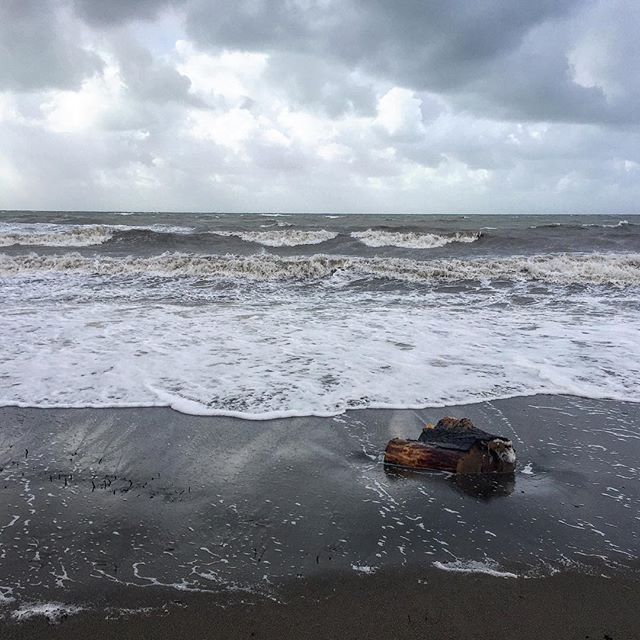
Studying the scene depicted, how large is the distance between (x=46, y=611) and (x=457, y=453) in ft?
8.78

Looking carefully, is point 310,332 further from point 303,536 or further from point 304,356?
point 303,536

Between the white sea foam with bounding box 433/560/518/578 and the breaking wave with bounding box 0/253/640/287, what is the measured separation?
494 inches

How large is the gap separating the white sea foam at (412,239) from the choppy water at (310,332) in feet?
26.9

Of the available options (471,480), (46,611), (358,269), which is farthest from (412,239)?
(46,611)

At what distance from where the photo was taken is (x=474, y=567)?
2.73 meters

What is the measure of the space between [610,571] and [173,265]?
16243 millimetres

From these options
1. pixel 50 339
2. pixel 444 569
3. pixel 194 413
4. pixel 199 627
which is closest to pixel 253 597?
pixel 199 627

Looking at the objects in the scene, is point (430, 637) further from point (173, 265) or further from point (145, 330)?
point (173, 265)

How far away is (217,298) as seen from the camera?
12.0 meters

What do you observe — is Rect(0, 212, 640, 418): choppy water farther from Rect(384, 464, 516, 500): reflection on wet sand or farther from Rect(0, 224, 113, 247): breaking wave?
Rect(0, 224, 113, 247): breaking wave

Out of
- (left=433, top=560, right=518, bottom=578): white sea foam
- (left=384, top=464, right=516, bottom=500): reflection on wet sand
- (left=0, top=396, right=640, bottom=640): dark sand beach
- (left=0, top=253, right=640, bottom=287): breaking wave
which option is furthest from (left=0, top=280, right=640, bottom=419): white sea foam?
(left=0, top=253, right=640, bottom=287): breaking wave

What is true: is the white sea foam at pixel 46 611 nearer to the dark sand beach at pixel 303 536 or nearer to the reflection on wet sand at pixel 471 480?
the dark sand beach at pixel 303 536

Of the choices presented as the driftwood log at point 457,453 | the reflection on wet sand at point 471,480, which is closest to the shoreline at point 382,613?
the reflection on wet sand at point 471,480

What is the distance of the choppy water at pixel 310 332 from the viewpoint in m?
5.52
